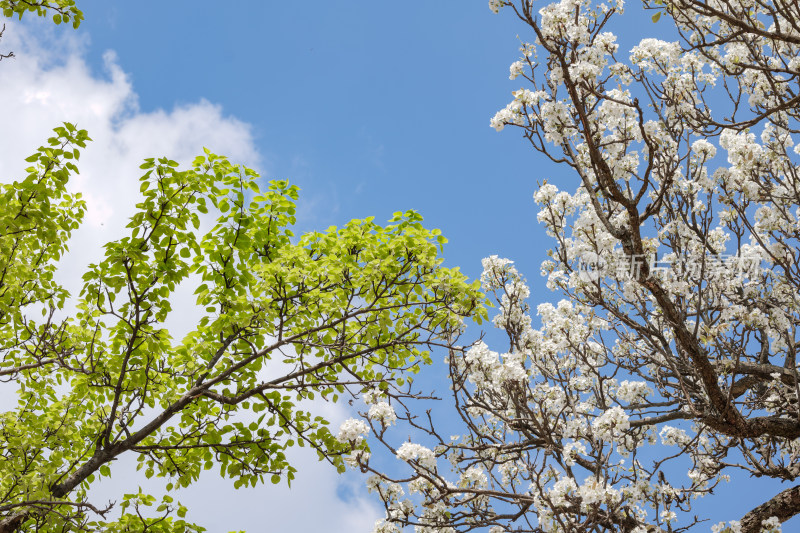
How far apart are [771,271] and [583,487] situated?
5.39 m

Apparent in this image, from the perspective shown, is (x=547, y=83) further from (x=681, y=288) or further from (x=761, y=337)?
(x=761, y=337)

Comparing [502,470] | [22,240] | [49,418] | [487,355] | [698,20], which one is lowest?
[502,470]

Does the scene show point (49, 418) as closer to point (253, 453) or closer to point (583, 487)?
point (253, 453)

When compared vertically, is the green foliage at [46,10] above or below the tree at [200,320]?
above

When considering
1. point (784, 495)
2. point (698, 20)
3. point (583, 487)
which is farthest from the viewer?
point (698, 20)

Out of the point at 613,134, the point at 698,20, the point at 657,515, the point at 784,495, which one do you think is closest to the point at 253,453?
the point at 657,515

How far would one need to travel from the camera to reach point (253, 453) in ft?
27.2

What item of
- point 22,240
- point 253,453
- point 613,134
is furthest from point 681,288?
point 22,240

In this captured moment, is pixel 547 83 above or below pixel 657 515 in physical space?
above

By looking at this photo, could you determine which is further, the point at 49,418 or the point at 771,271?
the point at 771,271

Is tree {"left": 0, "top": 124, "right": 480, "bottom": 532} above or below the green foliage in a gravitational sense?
below

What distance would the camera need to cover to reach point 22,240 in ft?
28.0

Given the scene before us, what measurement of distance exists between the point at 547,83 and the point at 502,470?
19.7ft

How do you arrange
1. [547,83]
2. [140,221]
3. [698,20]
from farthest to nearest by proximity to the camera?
1. [698,20]
2. [547,83]
3. [140,221]
